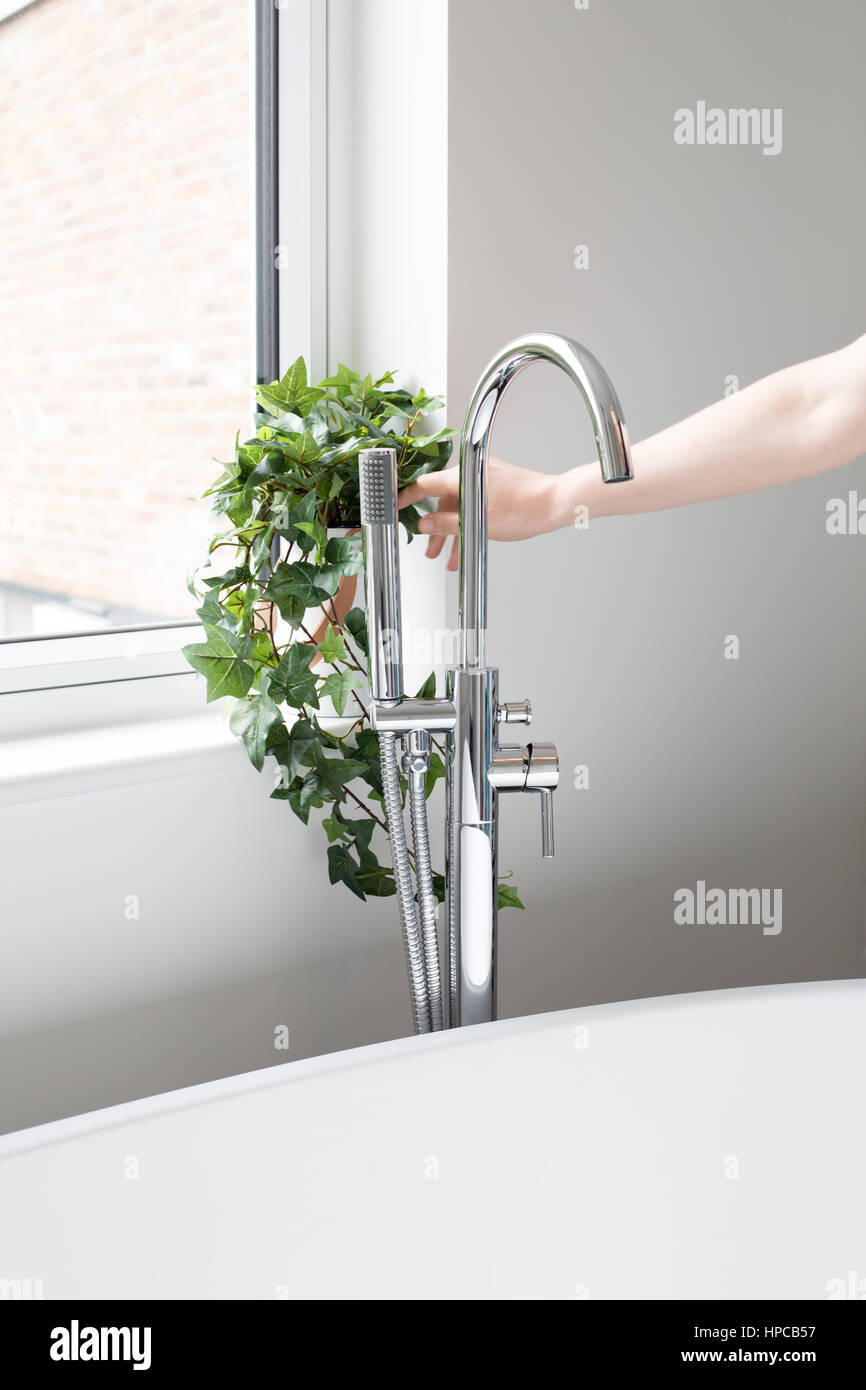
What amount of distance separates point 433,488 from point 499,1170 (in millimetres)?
625

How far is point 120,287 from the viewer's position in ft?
3.90

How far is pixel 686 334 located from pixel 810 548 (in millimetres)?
352

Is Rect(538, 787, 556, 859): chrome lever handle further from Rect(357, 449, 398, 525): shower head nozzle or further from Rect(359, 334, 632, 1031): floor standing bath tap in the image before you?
Rect(357, 449, 398, 525): shower head nozzle

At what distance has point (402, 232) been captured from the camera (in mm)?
1257

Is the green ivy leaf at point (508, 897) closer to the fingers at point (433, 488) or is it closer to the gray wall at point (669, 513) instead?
the gray wall at point (669, 513)

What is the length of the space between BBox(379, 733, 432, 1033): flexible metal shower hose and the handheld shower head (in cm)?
7

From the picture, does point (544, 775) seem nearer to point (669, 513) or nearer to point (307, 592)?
point (307, 592)

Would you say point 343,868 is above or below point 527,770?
below

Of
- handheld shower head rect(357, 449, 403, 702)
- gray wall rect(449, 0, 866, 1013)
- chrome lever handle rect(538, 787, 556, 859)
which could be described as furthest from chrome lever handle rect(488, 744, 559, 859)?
gray wall rect(449, 0, 866, 1013)

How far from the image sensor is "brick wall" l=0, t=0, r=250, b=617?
1.12 meters

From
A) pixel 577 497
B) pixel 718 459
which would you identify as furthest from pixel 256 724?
pixel 718 459

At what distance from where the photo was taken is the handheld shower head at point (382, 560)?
937mm

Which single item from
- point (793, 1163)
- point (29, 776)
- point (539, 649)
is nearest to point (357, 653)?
point (539, 649)

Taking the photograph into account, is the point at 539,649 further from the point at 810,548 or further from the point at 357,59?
the point at 357,59
